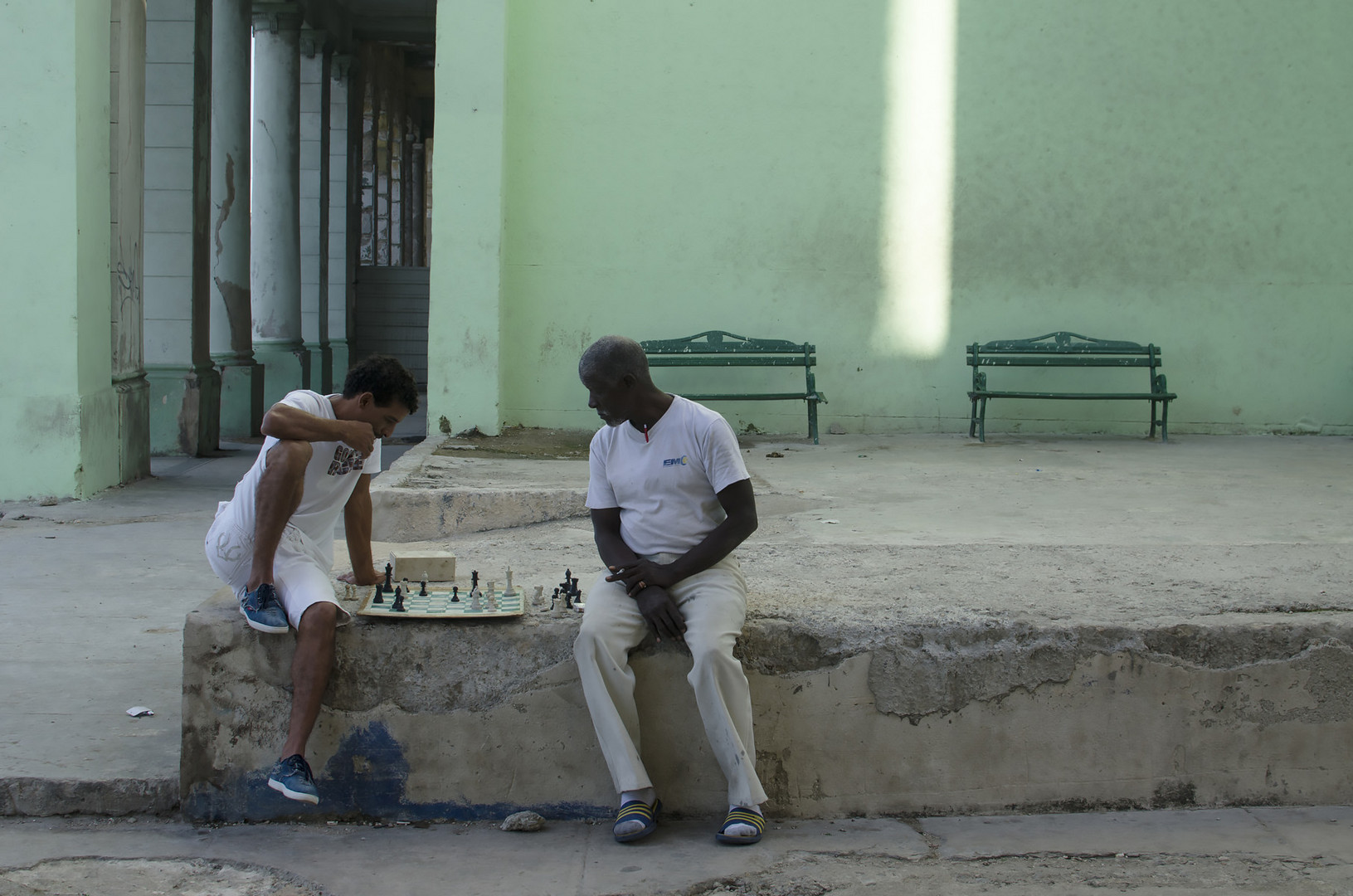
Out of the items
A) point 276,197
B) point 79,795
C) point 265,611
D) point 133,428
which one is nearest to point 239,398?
point 276,197

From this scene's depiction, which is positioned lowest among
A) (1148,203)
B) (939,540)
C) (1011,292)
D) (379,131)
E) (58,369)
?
(939,540)

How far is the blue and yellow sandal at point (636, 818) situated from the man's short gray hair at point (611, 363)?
3.61ft

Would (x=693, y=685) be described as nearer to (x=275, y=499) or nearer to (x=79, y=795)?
(x=275, y=499)

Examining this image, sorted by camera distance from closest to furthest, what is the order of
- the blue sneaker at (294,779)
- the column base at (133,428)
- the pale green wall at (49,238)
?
the blue sneaker at (294,779) < the pale green wall at (49,238) < the column base at (133,428)

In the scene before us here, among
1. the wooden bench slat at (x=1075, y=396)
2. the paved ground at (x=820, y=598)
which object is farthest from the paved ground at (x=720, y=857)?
the wooden bench slat at (x=1075, y=396)

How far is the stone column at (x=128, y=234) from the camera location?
7988 mm

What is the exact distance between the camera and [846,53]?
8742 mm

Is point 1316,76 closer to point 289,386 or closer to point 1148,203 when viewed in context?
point 1148,203

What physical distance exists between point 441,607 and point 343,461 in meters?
0.54

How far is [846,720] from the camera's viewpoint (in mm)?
3201

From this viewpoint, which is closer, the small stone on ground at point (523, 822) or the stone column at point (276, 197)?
the small stone on ground at point (523, 822)

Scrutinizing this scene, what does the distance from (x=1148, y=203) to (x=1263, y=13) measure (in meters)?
1.63

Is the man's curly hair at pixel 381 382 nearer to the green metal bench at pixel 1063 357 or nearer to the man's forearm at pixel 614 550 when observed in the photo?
the man's forearm at pixel 614 550

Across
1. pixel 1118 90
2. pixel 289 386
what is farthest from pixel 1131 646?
pixel 289 386
